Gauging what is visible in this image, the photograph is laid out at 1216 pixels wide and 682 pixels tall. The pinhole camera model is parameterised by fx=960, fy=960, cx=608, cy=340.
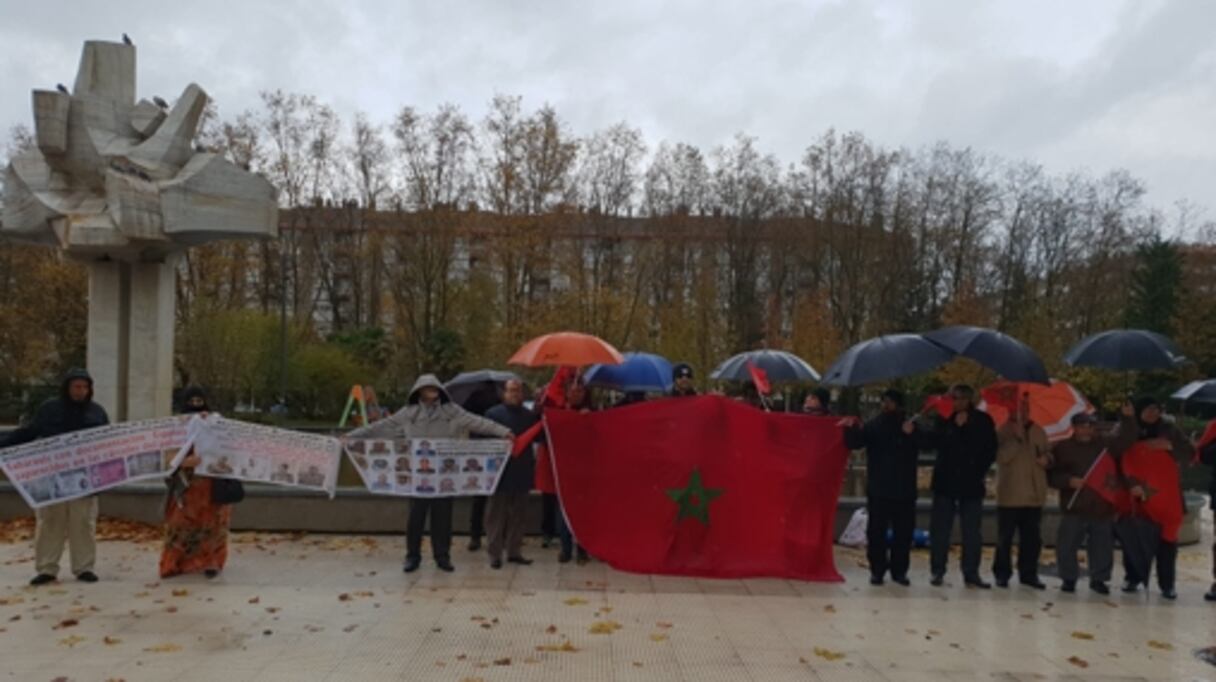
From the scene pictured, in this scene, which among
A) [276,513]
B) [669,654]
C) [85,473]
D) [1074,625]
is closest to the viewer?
[669,654]

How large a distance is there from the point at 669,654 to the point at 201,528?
4638 mm

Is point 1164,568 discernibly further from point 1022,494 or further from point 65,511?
point 65,511

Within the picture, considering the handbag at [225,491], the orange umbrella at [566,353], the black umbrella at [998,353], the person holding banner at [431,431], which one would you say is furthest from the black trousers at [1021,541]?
the handbag at [225,491]

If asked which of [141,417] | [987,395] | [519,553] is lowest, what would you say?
[519,553]

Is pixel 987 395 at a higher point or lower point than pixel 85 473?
higher

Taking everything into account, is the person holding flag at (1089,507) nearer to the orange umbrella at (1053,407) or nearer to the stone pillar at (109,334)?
the orange umbrella at (1053,407)

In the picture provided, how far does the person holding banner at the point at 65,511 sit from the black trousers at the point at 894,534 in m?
6.90

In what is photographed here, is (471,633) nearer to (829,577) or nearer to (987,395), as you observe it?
(829,577)

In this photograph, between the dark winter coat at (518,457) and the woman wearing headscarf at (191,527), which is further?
the dark winter coat at (518,457)

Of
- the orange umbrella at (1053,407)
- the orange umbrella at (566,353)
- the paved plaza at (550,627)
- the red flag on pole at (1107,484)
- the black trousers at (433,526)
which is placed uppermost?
the orange umbrella at (566,353)

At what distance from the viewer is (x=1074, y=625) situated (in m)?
7.57

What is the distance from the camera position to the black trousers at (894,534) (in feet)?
29.2

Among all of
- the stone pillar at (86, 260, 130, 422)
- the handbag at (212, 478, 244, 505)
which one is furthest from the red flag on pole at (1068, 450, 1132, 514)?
the stone pillar at (86, 260, 130, 422)

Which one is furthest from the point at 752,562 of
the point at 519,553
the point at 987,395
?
the point at 987,395
